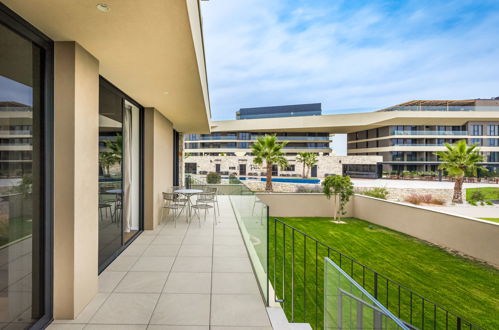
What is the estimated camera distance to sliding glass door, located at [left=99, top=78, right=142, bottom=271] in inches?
164

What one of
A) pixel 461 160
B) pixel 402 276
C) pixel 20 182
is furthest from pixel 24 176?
pixel 461 160

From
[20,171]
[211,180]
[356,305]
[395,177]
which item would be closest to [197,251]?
[20,171]

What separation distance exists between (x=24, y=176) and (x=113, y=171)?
2236mm

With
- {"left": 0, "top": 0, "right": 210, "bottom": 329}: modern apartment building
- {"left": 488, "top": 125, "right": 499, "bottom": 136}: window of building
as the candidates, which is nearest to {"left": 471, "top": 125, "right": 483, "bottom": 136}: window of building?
{"left": 488, "top": 125, "right": 499, "bottom": 136}: window of building

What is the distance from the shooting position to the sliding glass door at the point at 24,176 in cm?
218

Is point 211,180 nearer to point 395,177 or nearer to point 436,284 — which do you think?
point 436,284

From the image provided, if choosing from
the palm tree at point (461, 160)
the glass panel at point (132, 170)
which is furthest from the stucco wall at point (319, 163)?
Result: the glass panel at point (132, 170)

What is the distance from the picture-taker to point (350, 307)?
185 cm

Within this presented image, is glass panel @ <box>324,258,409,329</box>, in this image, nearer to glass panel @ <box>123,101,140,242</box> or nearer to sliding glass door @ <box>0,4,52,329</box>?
sliding glass door @ <box>0,4,52,329</box>

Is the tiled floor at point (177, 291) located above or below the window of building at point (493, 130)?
below

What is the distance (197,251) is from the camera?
5020 millimetres

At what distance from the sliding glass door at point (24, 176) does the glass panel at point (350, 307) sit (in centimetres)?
266

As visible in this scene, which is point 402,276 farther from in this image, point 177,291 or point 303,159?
point 303,159

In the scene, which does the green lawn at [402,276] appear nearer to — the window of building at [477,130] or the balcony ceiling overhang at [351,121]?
the balcony ceiling overhang at [351,121]
